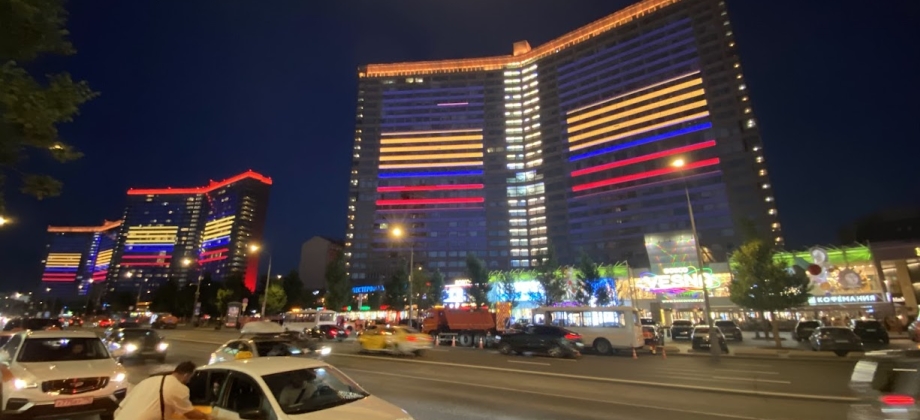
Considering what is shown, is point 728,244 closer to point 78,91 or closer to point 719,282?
point 719,282

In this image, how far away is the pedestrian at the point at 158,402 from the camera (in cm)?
467

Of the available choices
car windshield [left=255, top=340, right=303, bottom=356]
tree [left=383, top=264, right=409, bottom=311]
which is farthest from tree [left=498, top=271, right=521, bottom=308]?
car windshield [left=255, top=340, right=303, bottom=356]

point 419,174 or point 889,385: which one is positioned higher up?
point 419,174

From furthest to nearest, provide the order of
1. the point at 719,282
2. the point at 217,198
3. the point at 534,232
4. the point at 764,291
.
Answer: the point at 217,198 → the point at 534,232 → the point at 719,282 → the point at 764,291

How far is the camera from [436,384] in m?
13.7

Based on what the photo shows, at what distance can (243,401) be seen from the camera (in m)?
5.13

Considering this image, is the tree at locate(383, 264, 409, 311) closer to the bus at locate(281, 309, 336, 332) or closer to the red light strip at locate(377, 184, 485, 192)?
the bus at locate(281, 309, 336, 332)

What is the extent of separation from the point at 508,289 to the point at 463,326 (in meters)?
32.4

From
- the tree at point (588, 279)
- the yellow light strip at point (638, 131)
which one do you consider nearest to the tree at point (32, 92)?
the tree at point (588, 279)

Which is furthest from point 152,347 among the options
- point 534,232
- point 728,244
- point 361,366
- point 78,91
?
point 534,232

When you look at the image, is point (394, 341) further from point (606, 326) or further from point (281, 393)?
point (281, 393)

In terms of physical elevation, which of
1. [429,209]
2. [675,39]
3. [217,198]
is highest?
[675,39]

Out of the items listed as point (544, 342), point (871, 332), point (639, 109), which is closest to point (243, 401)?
point (544, 342)

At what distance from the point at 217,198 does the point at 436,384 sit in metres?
209
